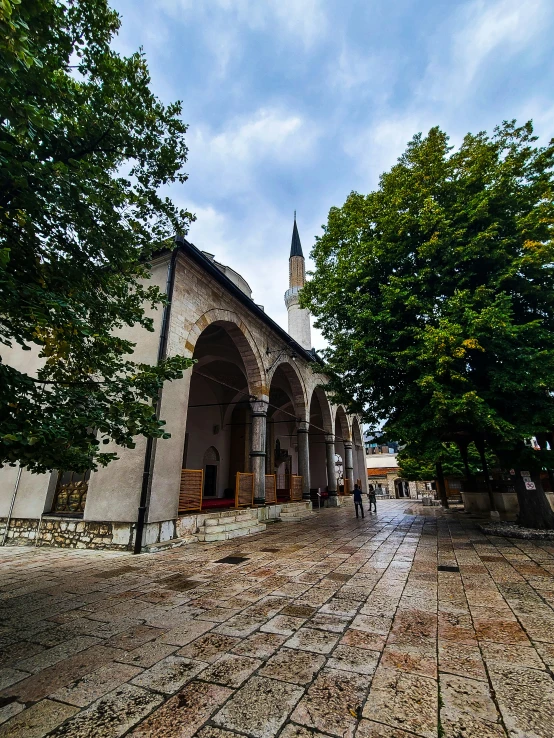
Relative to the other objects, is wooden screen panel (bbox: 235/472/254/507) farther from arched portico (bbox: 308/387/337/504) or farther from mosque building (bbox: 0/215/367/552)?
arched portico (bbox: 308/387/337/504)

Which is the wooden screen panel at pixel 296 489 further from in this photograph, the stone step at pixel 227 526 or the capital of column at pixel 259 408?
the stone step at pixel 227 526

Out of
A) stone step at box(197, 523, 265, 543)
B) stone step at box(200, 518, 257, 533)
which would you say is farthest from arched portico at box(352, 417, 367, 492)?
stone step at box(197, 523, 265, 543)

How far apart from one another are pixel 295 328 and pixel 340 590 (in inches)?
819

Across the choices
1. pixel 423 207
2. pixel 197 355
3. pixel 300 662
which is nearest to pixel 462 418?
pixel 423 207

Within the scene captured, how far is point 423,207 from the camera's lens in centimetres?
802

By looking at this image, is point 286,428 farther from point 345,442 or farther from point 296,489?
point 296,489

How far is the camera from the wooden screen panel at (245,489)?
10.2m

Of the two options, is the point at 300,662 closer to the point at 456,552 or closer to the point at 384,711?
the point at 384,711

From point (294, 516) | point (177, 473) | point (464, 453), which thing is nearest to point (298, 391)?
point (294, 516)

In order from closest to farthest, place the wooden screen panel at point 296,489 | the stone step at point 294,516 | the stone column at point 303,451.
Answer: the stone step at point 294,516 < the wooden screen panel at point 296,489 < the stone column at point 303,451

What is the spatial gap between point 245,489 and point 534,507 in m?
7.73

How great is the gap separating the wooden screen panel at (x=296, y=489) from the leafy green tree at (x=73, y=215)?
11.2 m

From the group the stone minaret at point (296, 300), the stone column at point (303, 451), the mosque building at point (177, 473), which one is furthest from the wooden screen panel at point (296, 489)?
the stone minaret at point (296, 300)

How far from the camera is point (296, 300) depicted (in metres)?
25.0
